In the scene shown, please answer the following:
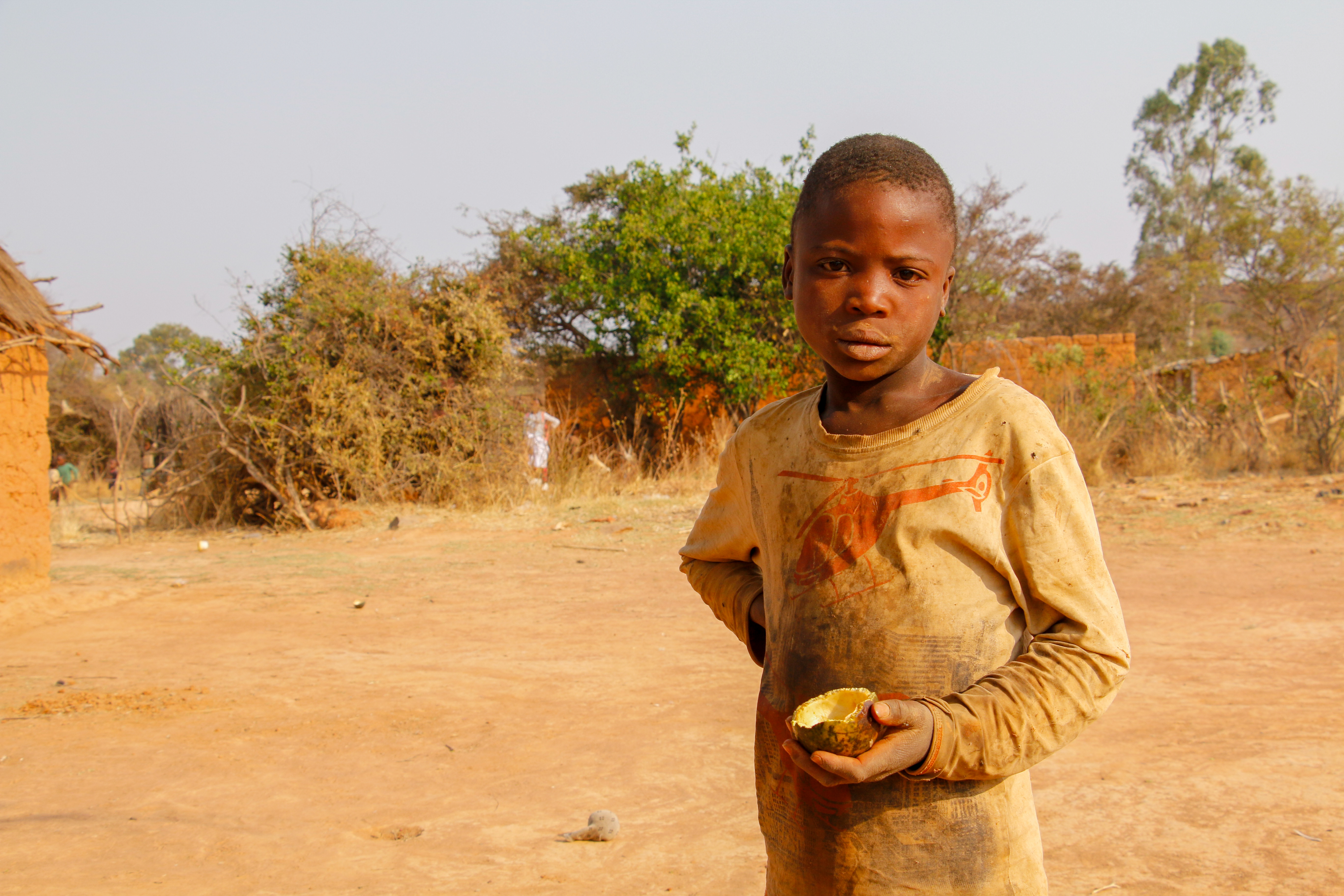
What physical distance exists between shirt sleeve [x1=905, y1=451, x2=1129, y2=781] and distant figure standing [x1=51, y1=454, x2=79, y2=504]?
17.7 m

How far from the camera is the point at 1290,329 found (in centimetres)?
1458

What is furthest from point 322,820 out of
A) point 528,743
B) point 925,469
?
point 925,469

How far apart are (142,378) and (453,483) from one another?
1169 inches

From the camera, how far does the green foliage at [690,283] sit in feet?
45.3

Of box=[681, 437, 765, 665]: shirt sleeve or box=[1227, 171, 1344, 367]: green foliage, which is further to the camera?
box=[1227, 171, 1344, 367]: green foliage

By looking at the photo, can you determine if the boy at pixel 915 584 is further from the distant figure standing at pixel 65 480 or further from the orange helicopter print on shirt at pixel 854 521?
the distant figure standing at pixel 65 480

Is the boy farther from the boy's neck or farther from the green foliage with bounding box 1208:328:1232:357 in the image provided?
the green foliage with bounding box 1208:328:1232:357

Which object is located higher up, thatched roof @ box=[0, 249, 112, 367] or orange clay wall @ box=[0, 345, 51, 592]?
thatched roof @ box=[0, 249, 112, 367]

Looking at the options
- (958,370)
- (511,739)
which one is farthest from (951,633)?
(958,370)

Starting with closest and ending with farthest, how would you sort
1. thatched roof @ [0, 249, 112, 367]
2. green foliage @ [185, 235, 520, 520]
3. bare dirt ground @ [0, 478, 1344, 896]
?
1. bare dirt ground @ [0, 478, 1344, 896]
2. thatched roof @ [0, 249, 112, 367]
3. green foliage @ [185, 235, 520, 520]

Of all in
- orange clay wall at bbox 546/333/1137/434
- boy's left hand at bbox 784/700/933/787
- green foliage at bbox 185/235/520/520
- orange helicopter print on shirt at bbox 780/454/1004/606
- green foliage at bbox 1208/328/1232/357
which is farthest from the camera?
green foliage at bbox 1208/328/1232/357

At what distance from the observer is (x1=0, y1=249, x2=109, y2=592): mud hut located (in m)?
6.62

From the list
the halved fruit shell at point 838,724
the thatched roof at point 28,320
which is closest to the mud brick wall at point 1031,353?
the thatched roof at point 28,320

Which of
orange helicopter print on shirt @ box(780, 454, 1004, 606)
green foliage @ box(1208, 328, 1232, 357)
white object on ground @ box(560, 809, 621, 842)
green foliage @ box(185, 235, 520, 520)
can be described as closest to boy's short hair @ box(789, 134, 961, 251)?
orange helicopter print on shirt @ box(780, 454, 1004, 606)
